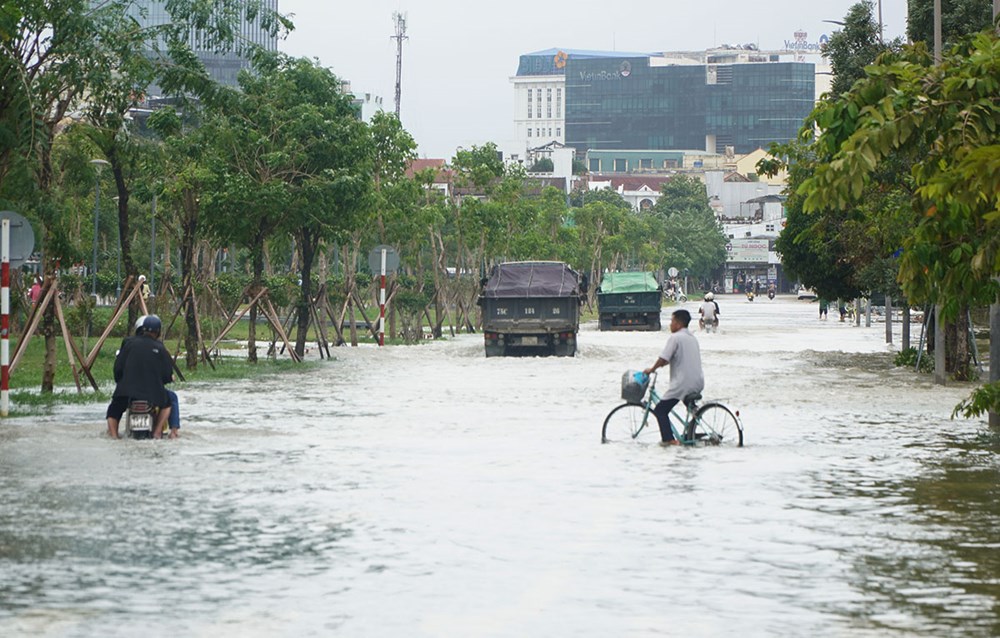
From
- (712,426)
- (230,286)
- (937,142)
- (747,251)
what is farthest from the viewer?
(747,251)

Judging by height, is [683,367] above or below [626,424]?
above

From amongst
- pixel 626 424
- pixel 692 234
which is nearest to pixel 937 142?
pixel 626 424

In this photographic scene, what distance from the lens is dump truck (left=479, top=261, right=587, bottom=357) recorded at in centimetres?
4253

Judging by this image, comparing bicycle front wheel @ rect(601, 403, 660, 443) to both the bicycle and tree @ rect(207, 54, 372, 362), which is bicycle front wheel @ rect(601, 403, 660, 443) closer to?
the bicycle

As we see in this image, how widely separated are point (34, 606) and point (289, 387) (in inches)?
798

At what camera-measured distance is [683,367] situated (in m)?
18.7

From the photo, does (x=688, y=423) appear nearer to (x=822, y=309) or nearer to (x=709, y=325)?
(x=709, y=325)

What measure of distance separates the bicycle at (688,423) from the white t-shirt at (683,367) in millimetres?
122

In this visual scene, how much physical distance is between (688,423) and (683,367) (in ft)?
2.26

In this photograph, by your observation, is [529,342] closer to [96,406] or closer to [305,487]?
[96,406]

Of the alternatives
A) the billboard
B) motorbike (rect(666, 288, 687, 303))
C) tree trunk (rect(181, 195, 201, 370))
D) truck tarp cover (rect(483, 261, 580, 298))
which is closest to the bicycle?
tree trunk (rect(181, 195, 201, 370))

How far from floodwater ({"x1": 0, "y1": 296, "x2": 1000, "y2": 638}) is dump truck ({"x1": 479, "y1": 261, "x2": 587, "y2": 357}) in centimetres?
1760

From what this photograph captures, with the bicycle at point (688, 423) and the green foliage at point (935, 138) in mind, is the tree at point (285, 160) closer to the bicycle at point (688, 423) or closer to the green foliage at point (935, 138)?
the bicycle at point (688, 423)

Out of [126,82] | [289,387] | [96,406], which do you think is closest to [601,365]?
[289,387]
